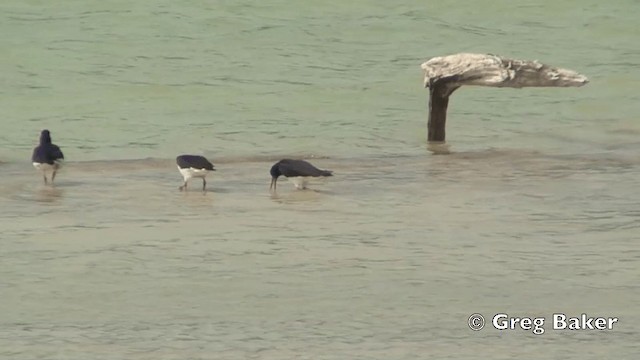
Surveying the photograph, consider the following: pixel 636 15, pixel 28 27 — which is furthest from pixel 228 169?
pixel 636 15

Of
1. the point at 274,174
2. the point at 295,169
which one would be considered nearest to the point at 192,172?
the point at 274,174

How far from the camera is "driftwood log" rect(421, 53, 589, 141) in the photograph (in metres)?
15.1

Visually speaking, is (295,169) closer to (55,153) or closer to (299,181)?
(299,181)

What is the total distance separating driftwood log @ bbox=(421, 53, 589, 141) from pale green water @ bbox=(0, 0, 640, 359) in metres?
0.70

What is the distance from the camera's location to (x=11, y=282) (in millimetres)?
9945

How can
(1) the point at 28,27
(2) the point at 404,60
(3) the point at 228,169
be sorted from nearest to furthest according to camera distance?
(3) the point at 228,169 < (2) the point at 404,60 < (1) the point at 28,27

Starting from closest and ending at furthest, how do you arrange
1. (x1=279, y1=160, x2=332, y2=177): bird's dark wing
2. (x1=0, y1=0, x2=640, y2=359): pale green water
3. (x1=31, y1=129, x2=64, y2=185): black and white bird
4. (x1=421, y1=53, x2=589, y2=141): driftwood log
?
(x1=0, y1=0, x2=640, y2=359): pale green water < (x1=279, y1=160, x2=332, y2=177): bird's dark wing < (x1=31, y1=129, x2=64, y2=185): black and white bird < (x1=421, y1=53, x2=589, y2=141): driftwood log

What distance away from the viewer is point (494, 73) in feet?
49.6

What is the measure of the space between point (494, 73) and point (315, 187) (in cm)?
235

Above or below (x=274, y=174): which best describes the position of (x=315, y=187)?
below

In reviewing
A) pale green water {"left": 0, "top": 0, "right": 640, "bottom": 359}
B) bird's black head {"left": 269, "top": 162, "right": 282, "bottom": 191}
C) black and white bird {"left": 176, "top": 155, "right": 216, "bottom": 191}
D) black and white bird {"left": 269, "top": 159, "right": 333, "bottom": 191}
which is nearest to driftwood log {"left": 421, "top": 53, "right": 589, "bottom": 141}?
pale green water {"left": 0, "top": 0, "right": 640, "bottom": 359}

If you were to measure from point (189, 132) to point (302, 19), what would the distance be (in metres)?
7.32

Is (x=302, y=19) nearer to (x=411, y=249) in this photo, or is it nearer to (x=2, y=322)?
(x=411, y=249)

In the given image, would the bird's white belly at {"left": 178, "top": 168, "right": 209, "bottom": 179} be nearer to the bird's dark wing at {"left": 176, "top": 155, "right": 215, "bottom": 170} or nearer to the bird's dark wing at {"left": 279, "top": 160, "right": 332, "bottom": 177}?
the bird's dark wing at {"left": 176, "top": 155, "right": 215, "bottom": 170}
